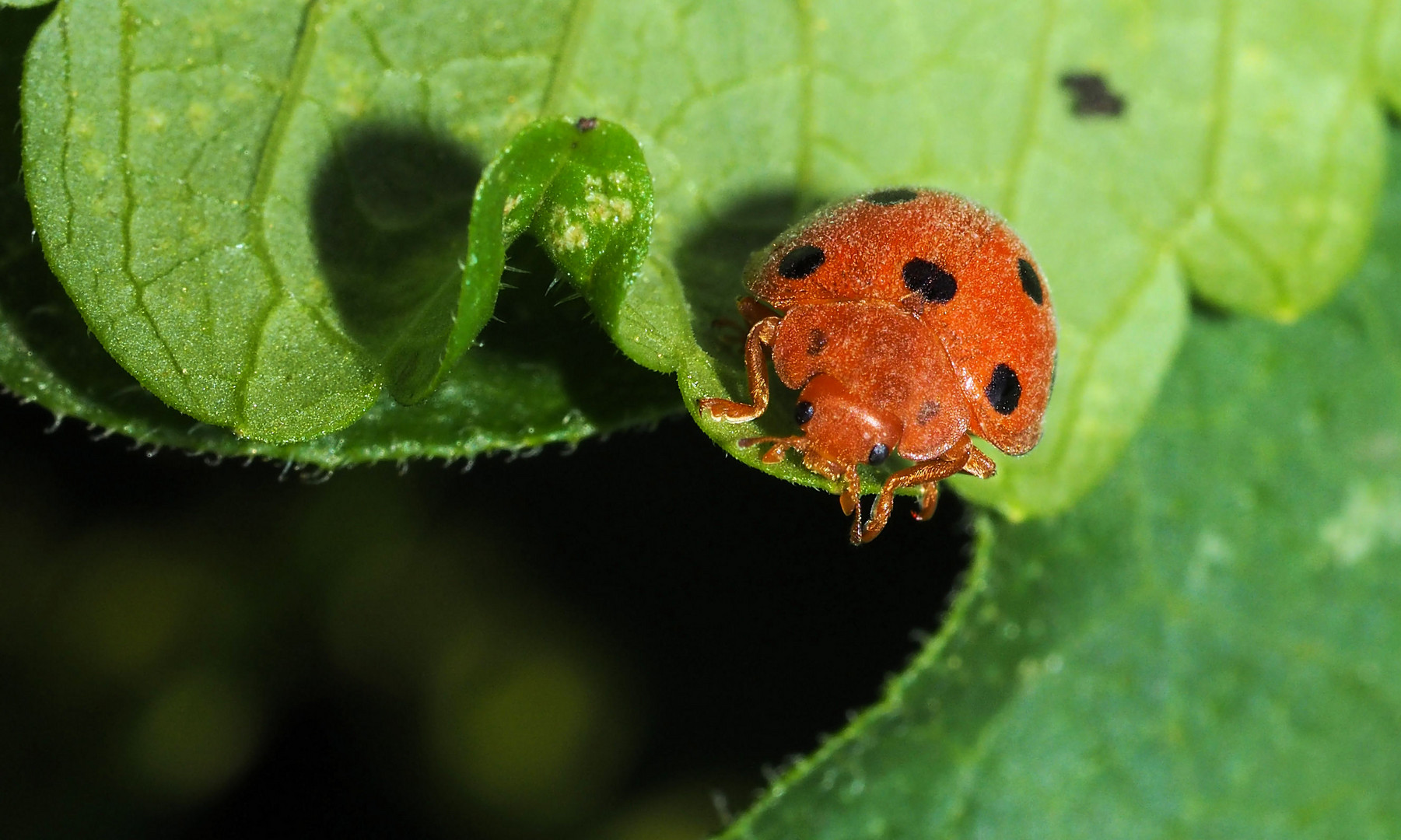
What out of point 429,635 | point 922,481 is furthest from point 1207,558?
point 429,635

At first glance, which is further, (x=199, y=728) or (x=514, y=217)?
(x=199, y=728)

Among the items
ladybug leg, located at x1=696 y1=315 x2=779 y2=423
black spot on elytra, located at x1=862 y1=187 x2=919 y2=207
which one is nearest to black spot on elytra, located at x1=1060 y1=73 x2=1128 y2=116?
black spot on elytra, located at x1=862 y1=187 x2=919 y2=207

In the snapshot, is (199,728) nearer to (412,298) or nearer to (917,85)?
(412,298)

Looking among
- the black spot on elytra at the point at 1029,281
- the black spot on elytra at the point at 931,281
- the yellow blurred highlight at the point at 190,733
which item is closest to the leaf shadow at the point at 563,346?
the black spot on elytra at the point at 931,281

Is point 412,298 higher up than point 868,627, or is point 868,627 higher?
point 412,298

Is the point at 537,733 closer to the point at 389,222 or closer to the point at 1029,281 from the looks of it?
the point at 389,222

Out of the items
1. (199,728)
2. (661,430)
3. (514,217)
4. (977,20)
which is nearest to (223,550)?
(199,728)

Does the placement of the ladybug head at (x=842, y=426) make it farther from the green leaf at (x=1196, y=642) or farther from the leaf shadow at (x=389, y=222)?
the green leaf at (x=1196, y=642)
